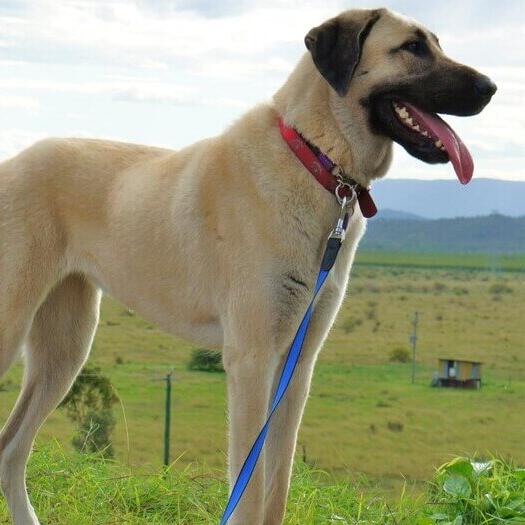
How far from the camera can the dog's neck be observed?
4.07m

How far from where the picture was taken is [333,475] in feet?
19.3

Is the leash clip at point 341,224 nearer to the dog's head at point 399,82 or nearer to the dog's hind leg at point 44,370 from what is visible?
the dog's head at point 399,82

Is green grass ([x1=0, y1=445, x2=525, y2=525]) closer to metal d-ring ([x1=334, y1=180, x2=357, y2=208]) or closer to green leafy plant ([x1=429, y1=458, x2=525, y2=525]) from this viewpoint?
green leafy plant ([x1=429, y1=458, x2=525, y2=525])

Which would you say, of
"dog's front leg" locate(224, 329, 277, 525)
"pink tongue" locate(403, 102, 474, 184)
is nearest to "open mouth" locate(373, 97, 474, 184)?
"pink tongue" locate(403, 102, 474, 184)

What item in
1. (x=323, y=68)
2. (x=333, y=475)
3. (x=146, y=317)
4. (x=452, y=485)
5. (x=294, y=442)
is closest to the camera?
(x=323, y=68)

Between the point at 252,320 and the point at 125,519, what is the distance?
1975 mm

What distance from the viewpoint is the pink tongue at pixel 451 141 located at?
3.99 metres

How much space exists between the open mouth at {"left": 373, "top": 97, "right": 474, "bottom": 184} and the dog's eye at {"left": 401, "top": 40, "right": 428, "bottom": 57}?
0.24 m

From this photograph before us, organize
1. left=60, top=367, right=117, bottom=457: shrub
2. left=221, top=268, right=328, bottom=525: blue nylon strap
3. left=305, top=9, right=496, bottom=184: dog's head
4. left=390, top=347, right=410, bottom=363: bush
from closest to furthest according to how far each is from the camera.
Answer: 1. left=221, top=268, right=328, bottom=525: blue nylon strap
2. left=305, top=9, right=496, bottom=184: dog's head
3. left=60, top=367, right=117, bottom=457: shrub
4. left=390, top=347, right=410, bottom=363: bush

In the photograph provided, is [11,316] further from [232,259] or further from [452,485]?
[452,485]

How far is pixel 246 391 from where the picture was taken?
158 inches

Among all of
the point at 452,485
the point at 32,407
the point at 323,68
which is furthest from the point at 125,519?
the point at 323,68

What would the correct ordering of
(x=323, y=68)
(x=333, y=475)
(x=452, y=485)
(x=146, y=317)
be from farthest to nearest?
(x=333, y=475) < (x=452, y=485) < (x=146, y=317) < (x=323, y=68)

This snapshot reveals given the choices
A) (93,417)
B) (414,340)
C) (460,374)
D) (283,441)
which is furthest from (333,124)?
(414,340)
